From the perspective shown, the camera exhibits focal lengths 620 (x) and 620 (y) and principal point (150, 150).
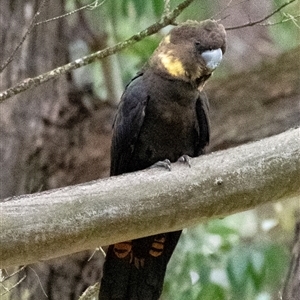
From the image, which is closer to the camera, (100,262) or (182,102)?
(182,102)

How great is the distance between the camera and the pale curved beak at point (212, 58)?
1730 millimetres

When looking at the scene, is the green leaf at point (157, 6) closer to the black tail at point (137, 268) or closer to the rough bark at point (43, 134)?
the rough bark at point (43, 134)

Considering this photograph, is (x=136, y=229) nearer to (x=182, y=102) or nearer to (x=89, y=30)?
(x=182, y=102)

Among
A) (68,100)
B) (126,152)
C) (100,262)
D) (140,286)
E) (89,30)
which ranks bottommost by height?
(140,286)

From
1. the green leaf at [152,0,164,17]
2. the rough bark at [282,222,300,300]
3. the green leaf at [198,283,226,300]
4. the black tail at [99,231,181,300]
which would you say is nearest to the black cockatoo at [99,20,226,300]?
the black tail at [99,231,181,300]

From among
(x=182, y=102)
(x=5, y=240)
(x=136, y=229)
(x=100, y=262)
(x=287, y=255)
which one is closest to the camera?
(x=5, y=240)

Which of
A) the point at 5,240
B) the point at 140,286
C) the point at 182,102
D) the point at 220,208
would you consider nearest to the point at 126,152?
the point at 182,102

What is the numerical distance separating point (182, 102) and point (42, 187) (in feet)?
2.54

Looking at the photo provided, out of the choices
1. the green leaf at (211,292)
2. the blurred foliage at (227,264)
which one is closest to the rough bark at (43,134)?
the blurred foliage at (227,264)

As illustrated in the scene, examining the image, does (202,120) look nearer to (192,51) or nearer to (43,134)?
(192,51)

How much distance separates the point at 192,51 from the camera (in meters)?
1.79

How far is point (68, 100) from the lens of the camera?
2.43m

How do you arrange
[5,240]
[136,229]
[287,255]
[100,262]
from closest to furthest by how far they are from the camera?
[5,240]
[136,229]
[287,255]
[100,262]

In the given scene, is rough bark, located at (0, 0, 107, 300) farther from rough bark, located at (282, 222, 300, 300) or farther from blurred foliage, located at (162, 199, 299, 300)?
rough bark, located at (282, 222, 300, 300)
